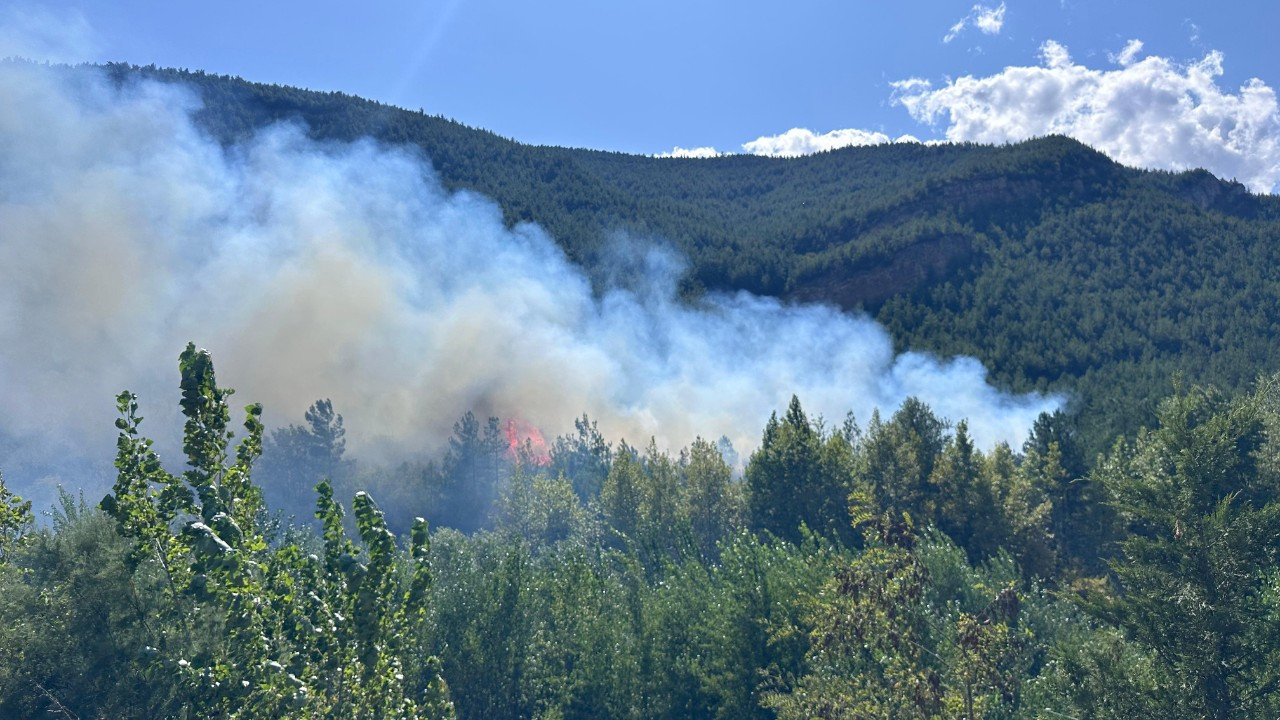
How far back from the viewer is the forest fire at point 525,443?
326ft

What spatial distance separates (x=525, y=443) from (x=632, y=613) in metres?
72.7

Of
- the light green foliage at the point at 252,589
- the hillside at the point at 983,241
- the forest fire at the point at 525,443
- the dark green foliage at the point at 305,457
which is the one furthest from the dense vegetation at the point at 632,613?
the dark green foliage at the point at 305,457

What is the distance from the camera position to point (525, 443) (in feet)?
332

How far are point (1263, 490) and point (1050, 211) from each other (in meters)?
112

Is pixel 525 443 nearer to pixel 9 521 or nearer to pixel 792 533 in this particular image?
pixel 792 533

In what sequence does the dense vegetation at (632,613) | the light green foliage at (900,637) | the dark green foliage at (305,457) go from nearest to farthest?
the dense vegetation at (632,613) → the light green foliage at (900,637) → the dark green foliage at (305,457)

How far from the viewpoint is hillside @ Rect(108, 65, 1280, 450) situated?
100 meters

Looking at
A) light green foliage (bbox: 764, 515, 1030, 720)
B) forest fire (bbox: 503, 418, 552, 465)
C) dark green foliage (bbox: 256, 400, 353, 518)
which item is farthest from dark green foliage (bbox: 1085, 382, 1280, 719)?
dark green foliage (bbox: 256, 400, 353, 518)

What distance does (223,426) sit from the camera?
10562 millimetres

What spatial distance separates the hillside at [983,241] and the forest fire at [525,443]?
97.3ft

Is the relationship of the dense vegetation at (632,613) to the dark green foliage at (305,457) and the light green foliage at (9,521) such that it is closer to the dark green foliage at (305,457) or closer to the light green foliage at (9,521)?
the light green foliage at (9,521)

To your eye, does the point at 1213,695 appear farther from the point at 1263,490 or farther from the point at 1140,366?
the point at 1140,366

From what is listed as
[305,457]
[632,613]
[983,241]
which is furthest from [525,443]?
[983,241]

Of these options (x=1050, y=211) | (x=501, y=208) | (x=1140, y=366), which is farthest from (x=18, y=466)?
(x=1050, y=211)
